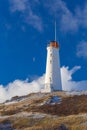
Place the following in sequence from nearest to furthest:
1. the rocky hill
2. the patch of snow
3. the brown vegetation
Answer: the rocky hill, the brown vegetation, the patch of snow

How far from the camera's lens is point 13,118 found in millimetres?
79438

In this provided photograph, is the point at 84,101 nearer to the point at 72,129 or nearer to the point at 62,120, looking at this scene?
the point at 62,120

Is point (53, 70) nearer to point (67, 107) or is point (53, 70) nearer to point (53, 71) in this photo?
point (53, 71)

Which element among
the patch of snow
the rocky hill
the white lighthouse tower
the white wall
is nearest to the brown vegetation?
the rocky hill

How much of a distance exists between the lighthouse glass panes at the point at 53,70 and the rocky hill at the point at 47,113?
809 cm

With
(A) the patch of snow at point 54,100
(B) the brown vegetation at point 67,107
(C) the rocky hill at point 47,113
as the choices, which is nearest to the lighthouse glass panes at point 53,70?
(C) the rocky hill at point 47,113

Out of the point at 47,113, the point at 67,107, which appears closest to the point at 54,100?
the point at 67,107

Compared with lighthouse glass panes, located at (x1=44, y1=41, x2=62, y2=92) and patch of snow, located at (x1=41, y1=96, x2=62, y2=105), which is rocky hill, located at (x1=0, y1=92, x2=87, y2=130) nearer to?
patch of snow, located at (x1=41, y1=96, x2=62, y2=105)

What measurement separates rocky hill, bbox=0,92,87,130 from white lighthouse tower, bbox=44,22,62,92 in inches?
318

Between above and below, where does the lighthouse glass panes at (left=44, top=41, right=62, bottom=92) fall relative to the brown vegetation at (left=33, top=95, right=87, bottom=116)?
above

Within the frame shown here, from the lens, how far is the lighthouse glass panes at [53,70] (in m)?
124

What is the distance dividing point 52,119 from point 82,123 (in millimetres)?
7750

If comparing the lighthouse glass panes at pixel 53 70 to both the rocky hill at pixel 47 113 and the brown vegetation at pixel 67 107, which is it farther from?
the brown vegetation at pixel 67 107

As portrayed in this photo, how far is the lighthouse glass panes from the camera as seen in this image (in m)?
124
